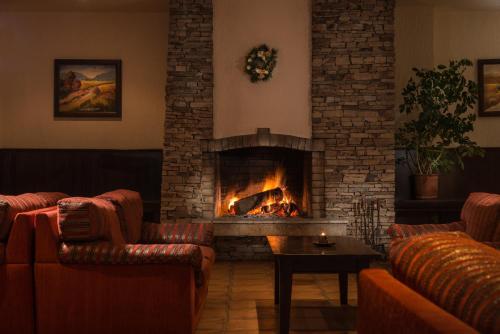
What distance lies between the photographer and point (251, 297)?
14.9 ft

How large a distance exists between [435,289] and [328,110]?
469cm

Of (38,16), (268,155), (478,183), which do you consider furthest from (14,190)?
(478,183)

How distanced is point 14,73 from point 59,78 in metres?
0.60

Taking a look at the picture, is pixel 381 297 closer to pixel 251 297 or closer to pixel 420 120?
pixel 251 297

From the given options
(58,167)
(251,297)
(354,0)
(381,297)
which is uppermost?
(354,0)

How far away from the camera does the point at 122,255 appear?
10.3ft

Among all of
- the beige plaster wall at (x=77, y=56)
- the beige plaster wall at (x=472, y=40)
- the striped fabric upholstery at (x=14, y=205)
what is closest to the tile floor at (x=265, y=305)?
the striped fabric upholstery at (x=14, y=205)

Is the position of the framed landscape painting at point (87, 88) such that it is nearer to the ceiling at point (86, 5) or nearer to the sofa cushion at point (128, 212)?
the ceiling at point (86, 5)

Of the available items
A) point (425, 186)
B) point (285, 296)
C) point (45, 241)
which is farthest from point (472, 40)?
point (45, 241)

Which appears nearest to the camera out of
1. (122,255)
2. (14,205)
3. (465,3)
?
(122,255)

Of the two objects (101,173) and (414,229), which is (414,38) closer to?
(414,229)

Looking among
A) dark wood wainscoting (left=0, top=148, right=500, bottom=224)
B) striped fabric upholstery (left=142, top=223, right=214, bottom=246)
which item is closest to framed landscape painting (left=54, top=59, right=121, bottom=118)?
dark wood wainscoting (left=0, top=148, right=500, bottom=224)

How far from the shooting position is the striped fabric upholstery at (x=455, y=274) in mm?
1255

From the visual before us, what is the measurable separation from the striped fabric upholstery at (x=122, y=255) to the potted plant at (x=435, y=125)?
160 inches
